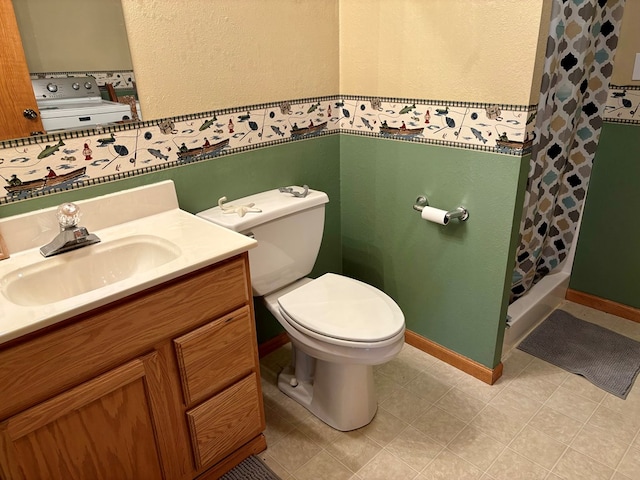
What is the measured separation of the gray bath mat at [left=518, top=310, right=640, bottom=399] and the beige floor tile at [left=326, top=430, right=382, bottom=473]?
93 centimetres

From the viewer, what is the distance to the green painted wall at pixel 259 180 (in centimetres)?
147

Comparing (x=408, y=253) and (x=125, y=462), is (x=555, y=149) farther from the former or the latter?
(x=125, y=462)

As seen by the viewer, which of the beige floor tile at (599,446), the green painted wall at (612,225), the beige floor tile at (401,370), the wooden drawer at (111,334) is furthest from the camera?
the green painted wall at (612,225)

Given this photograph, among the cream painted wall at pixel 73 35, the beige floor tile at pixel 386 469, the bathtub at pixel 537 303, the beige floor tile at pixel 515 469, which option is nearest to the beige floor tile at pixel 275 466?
the beige floor tile at pixel 386 469

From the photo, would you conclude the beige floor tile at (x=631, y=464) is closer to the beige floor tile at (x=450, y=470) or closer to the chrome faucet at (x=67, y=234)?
the beige floor tile at (x=450, y=470)

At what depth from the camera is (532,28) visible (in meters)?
1.43

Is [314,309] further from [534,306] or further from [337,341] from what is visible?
[534,306]

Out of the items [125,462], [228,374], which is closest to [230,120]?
[228,374]

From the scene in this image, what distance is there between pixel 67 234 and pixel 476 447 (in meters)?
1.51

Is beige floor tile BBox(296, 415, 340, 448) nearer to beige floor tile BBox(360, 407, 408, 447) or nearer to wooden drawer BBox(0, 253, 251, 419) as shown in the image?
beige floor tile BBox(360, 407, 408, 447)

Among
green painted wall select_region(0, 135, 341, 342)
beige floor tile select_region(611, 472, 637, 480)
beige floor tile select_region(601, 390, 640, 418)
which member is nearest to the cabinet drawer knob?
green painted wall select_region(0, 135, 341, 342)

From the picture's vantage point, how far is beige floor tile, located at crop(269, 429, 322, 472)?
1587 mm

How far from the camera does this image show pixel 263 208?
65.5 inches

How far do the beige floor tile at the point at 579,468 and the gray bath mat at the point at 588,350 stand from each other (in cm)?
42
